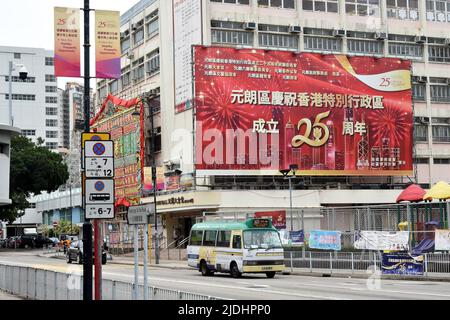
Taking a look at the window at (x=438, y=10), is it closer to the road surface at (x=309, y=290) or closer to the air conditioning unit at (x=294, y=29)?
the air conditioning unit at (x=294, y=29)

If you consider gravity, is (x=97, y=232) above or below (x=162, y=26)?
below

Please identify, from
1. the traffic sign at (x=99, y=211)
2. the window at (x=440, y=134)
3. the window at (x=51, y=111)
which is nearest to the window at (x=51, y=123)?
the window at (x=51, y=111)

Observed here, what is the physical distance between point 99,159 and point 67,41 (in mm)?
3392

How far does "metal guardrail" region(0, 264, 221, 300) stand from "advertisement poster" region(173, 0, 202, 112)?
1438 inches

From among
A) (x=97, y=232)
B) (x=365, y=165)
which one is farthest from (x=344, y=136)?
(x=97, y=232)

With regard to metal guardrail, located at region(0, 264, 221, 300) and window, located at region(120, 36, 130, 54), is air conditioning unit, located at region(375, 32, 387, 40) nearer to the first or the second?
window, located at region(120, 36, 130, 54)

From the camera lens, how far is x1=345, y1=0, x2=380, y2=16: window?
68.8 m

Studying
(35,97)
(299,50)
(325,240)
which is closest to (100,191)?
(325,240)

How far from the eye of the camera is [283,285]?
26641 millimetres

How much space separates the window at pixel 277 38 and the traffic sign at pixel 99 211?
173 feet

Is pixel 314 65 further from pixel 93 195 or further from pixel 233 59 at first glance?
Result: pixel 93 195

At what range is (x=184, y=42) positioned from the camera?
2450 inches

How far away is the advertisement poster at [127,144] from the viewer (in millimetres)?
63562

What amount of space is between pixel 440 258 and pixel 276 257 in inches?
257
